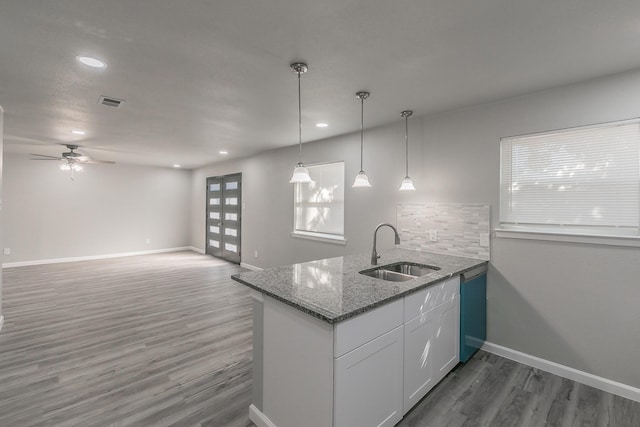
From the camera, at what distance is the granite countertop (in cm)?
156

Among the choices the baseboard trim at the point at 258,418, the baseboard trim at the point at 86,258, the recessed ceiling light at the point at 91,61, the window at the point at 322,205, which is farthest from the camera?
the baseboard trim at the point at 86,258

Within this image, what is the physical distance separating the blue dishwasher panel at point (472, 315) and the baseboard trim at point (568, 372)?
0.57 feet

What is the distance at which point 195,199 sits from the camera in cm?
885

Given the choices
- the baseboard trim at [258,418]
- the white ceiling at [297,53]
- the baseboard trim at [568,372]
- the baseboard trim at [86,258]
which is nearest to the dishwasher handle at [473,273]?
the baseboard trim at [568,372]

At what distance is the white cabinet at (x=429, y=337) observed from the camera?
6.43ft

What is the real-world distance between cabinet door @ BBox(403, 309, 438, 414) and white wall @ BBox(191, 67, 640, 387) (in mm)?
1153

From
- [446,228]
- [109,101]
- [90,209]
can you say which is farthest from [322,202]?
[90,209]

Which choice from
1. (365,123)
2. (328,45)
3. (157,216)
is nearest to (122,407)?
(328,45)

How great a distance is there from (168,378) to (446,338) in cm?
229

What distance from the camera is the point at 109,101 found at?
300 centimetres

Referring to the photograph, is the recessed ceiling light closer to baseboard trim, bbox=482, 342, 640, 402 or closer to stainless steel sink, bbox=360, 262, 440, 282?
stainless steel sink, bbox=360, 262, 440, 282

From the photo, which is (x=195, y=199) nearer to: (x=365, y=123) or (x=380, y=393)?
(x=365, y=123)

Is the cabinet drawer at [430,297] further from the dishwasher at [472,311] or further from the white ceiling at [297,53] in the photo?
the white ceiling at [297,53]

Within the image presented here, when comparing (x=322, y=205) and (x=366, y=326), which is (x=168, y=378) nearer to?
(x=366, y=326)
